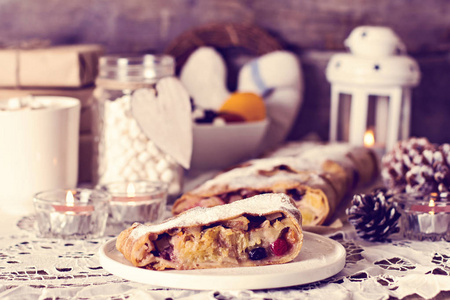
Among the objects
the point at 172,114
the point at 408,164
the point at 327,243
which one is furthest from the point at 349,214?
the point at 172,114

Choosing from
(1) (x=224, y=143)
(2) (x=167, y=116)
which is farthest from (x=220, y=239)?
(1) (x=224, y=143)

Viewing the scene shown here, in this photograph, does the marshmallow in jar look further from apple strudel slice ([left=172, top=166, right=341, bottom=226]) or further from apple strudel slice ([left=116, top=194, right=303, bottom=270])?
apple strudel slice ([left=116, top=194, right=303, bottom=270])

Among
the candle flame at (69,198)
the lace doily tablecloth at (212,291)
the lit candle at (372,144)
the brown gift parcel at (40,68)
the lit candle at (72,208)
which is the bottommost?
the lace doily tablecloth at (212,291)

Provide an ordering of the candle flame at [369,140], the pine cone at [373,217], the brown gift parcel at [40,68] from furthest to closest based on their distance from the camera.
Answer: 1. the candle flame at [369,140]
2. the brown gift parcel at [40,68]
3. the pine cone at [373,217]

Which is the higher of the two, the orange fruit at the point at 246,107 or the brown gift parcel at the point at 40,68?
the brown gift parcel at the point at 40,68

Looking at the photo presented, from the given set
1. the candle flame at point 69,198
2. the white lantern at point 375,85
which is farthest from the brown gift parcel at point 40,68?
the white lantern at point 375,85

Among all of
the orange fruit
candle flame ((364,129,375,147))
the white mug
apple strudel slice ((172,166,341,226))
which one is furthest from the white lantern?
the white mug

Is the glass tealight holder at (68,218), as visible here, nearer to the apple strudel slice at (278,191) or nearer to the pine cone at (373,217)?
the apple strudel slice at (278,191)
